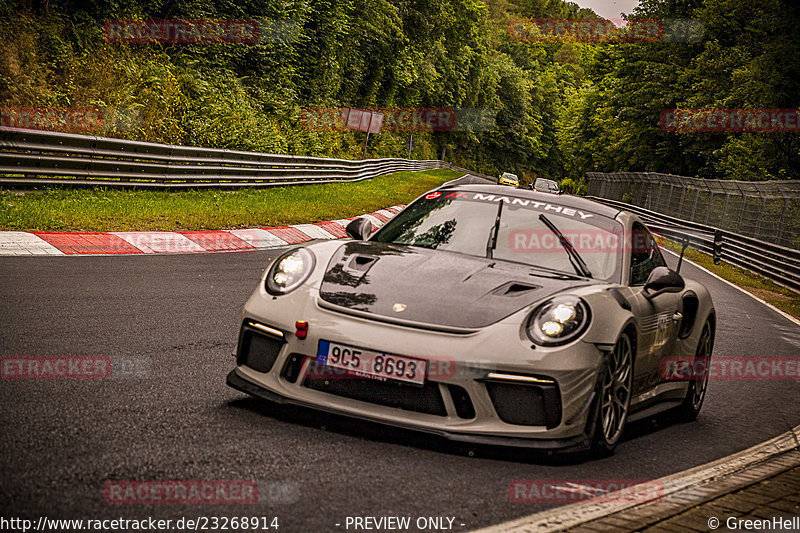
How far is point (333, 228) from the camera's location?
57.0 feet

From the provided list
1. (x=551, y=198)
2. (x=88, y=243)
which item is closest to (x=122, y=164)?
(x=88, y=243)

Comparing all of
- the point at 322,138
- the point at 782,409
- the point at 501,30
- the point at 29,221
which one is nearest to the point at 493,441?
the point at 782,409

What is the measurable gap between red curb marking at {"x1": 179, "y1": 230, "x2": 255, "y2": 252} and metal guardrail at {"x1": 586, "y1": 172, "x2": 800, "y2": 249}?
14785 millimetres

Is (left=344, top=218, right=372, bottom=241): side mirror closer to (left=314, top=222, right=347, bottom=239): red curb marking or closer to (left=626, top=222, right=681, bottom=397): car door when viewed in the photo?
(left=626, top=222, right=681, bottom=397): car door

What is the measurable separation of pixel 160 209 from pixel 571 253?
10.5 metres

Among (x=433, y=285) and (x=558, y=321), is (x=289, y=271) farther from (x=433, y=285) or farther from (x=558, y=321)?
(x=558, y=321)

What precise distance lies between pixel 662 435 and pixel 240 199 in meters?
14.4

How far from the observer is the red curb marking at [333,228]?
16.9 meters

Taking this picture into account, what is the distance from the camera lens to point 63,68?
777 inches

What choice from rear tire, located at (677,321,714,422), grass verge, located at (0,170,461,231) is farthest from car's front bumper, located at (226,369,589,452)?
grass verge, located at (0,170,461,231)

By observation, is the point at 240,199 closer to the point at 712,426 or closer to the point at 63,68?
the point at 63,68

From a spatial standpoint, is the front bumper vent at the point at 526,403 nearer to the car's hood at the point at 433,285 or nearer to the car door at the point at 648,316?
the car's hood at the point at 433,285

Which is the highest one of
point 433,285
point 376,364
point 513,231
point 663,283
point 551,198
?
point 551,198

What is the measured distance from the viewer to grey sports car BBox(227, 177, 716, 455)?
4.03 metres
